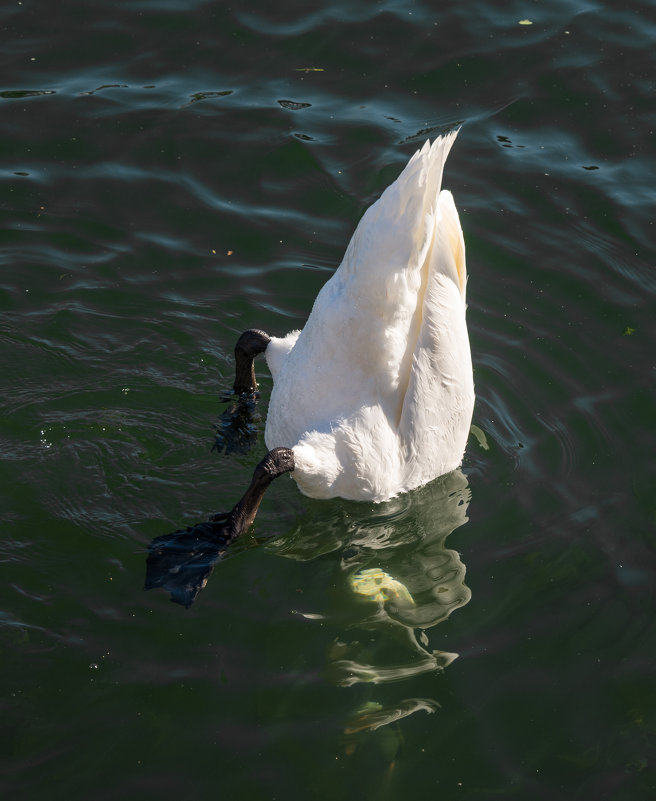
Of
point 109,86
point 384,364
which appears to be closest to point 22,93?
point 109,86

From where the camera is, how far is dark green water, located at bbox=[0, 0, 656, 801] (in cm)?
484

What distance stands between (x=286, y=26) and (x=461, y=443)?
19.6 ft

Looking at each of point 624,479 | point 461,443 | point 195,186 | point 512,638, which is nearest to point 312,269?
point 195,186

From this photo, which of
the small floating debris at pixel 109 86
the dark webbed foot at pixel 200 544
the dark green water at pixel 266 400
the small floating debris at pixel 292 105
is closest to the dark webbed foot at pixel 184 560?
the dark webbed foot at pixel 200 544

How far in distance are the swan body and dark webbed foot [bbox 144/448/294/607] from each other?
0.50ft

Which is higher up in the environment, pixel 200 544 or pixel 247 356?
pixel 247 356

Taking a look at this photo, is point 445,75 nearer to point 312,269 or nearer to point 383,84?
point 383,84

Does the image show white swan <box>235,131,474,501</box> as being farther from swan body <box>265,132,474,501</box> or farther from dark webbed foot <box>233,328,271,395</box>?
dark webbed foot <box>233,328,271,395</box>

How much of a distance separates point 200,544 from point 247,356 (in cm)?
149

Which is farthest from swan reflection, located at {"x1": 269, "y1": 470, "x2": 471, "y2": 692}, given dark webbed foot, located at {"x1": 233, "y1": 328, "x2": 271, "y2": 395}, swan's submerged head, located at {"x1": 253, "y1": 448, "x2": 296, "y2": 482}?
dark webbed foot, located at {"x1": 233, "y1": 328, "x2": 271, "y2": 395}

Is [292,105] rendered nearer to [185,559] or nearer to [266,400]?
[266,400]

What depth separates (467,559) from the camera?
5.92m

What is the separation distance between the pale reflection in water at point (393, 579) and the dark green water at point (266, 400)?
0.02 m

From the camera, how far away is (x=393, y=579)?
5.77m
